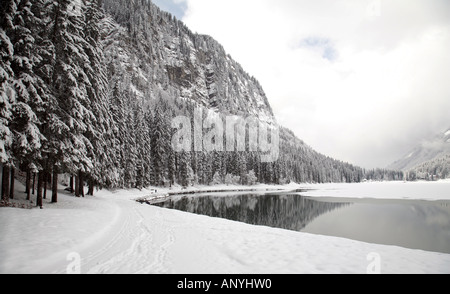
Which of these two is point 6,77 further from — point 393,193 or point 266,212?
point 393,193

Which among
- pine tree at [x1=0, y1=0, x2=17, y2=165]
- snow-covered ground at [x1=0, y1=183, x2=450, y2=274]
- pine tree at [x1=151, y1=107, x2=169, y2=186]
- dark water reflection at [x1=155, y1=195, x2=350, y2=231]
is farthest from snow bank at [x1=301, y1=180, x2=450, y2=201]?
pine tree at [x1=0, y1=0, x2=17, y2=165]

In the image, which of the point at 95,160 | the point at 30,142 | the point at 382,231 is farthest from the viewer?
the point at 95,160

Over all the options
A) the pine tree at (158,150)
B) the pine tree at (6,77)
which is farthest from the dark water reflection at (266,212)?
the pine tree at (6,77)

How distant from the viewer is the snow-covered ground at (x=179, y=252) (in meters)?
6.99

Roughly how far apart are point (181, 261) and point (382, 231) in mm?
18628

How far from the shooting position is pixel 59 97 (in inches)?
695

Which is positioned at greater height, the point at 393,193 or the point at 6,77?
the point at 6,77

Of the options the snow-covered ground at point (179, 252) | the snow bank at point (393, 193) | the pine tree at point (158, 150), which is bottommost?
the snow bank at point (393, 193)

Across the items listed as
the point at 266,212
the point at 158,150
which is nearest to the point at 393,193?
the point at 266,212

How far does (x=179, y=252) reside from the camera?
8.65 meters

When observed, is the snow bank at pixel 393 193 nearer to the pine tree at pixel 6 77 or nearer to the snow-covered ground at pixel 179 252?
the snow-covered ground at pixel 179 252
